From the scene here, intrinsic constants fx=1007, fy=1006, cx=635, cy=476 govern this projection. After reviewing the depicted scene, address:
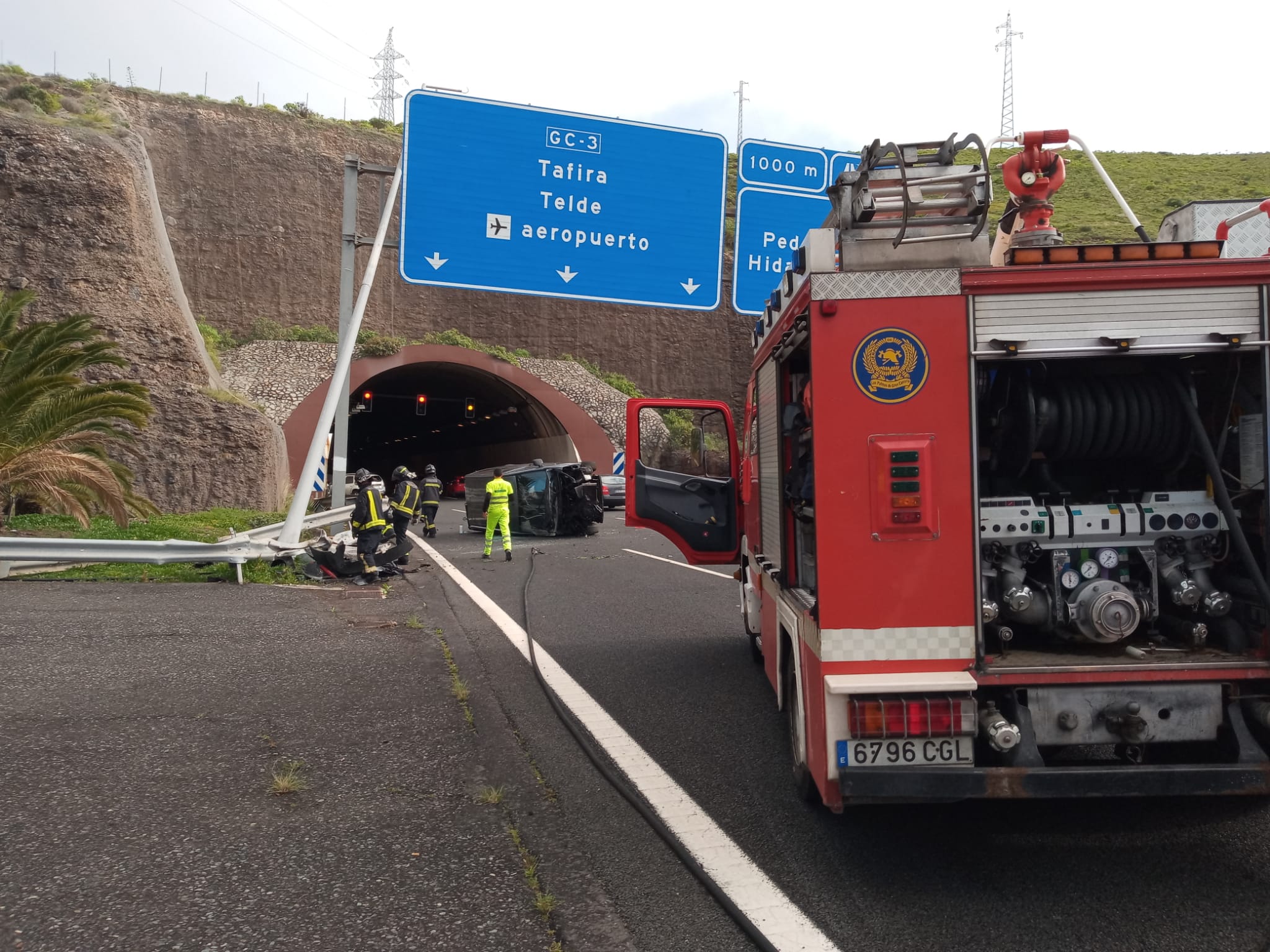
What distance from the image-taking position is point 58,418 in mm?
14305

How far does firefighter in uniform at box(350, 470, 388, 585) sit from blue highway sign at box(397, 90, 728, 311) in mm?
2820

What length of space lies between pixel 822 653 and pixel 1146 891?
55.2 inches

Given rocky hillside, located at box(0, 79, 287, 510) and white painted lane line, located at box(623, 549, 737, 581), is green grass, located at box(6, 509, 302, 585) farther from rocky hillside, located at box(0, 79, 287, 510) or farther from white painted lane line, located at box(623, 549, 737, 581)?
white painted lane line, located at box(623, 549, 737, 581)

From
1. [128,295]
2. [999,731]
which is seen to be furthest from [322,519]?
[999,731]

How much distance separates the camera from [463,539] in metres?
21.2

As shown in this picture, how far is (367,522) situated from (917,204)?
33.7 feet

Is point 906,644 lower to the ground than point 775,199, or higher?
lower

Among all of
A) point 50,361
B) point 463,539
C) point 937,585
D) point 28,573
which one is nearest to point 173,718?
point 937,585

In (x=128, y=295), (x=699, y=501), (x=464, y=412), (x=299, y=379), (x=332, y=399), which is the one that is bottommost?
(x=699, y=501)

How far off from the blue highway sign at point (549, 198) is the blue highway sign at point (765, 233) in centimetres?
41

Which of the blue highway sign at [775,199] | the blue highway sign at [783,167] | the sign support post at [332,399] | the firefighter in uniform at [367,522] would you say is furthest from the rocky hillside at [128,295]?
the blue highway sign at [783,167]

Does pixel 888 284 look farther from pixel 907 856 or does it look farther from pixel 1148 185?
pixel 1148 185

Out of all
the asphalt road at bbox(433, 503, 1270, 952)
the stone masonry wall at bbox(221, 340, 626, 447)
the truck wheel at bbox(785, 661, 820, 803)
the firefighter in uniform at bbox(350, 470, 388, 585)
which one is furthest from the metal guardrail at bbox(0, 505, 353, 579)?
the stone masonry wall at bbox(221, 340, 626, 447)

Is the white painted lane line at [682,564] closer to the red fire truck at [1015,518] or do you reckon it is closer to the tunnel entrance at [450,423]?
the red fire truck at [1015,518]
